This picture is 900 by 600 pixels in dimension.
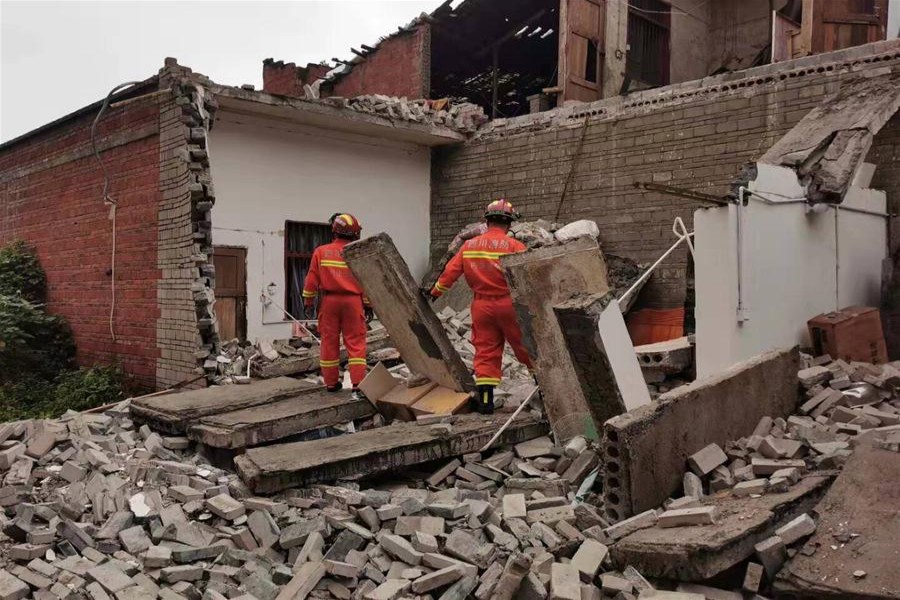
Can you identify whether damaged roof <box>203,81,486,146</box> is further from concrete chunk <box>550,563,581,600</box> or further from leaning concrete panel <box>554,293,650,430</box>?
concrete chunk <box>550,563,581,600</box>

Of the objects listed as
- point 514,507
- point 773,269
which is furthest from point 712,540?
point 773,269

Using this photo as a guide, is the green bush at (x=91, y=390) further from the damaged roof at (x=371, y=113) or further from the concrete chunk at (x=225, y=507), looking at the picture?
the concrete chunk at (x=225, y=507)

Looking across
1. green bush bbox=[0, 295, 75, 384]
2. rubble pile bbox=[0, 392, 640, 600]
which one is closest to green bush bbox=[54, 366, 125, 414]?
green bush bbox=[0, 295, 75, 384]

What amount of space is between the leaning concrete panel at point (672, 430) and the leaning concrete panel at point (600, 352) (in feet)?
1.74

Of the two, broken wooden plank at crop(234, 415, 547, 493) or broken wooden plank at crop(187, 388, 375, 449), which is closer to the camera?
broken wooden plank at crop(234, 415, 547, 493)

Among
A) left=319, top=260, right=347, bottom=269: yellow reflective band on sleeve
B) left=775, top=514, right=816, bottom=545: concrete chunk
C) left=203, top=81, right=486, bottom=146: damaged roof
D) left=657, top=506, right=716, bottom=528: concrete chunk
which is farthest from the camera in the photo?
left=203, top=81, right=486, bottom=146: damaged roof

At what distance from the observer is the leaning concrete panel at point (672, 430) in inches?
151

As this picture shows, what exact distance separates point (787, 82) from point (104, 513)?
9034 mm

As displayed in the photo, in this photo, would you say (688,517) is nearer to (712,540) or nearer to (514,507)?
(712,540)

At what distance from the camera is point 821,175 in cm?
719

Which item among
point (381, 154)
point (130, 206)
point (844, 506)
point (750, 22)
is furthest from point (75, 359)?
point (750, 22)

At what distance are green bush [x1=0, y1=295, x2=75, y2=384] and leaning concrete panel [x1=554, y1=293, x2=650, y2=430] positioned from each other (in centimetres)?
936

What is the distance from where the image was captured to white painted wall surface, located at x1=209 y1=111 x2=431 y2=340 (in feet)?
34.9

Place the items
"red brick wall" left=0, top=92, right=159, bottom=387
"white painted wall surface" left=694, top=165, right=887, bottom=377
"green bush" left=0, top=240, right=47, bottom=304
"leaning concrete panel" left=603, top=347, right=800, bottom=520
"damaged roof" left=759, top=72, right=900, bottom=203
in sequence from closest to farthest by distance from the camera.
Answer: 1. "leaning concrete panel" left=603, top=347, right=800, bottom=520
2. "white painted wall surface" left=694, top=165, right=887, bottom=377
3. "damaged roof" left=759, top=72, right=900, bottom=203
4. "red brick wall" left=0, top=92, right=159, bottom=387
5. "green bush" left=0, top=240, right=47, bottom=304
